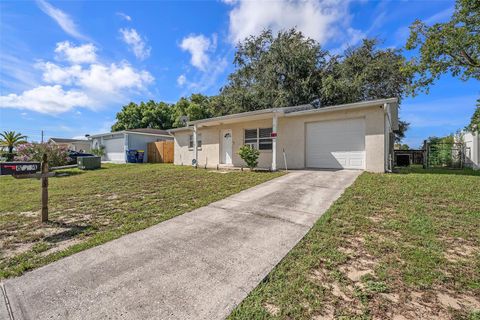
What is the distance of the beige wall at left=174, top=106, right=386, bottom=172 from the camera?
909 centimetres

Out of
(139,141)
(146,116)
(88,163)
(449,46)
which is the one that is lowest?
(88,163)

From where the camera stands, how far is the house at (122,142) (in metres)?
21.1

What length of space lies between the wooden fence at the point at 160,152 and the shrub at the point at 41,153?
6488 millimetres

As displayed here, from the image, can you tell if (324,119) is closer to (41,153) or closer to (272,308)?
(272,308)

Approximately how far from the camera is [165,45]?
37.1 ft

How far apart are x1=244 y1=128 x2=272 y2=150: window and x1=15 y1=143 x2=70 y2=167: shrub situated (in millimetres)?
12209

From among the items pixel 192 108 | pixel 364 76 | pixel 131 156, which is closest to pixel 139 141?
pixel 131 156

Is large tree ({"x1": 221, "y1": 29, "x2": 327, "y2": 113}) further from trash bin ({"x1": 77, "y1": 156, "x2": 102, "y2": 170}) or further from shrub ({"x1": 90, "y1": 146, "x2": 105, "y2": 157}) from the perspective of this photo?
shrub ({"x1": 90, "y1": 146, "x2": 105, "y2": 157})

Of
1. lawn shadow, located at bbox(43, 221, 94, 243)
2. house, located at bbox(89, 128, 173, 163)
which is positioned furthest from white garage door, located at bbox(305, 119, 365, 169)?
house, located at bbox(89, 128, 173, 163)

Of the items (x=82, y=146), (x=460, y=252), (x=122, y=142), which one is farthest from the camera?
(x=82, y=146)

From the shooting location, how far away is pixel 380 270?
100 inches

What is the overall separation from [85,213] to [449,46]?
16.7m

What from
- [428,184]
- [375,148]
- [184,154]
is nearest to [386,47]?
[375,148]

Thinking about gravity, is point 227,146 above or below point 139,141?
below
